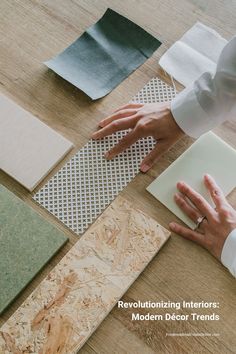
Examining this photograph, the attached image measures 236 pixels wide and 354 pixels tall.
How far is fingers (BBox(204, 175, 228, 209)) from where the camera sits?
2.97 ft

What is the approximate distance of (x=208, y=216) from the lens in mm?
896

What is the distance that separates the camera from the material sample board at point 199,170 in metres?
0.93

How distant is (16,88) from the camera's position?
1047 millimetres

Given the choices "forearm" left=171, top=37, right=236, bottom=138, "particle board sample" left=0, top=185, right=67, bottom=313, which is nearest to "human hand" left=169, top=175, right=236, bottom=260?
"forearm" left=171, top=37, right=236, bottom=138

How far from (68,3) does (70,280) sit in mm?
701

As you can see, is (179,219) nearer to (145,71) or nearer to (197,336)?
(197,336)

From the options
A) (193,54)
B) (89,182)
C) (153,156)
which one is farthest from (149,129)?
(193,54)

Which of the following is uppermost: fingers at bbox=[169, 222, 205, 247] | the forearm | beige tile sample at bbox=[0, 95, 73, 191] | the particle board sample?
the forearm

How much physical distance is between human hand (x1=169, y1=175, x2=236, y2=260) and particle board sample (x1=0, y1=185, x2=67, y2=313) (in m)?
0.24

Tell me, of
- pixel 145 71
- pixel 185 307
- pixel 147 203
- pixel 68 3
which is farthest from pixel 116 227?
pixel 68 3

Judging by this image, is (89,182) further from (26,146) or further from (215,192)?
(215,192)

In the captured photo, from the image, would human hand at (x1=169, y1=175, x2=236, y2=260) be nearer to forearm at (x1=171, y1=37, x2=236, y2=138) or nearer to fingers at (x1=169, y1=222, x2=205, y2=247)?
fingers at (x1=169, y1=222, x2=205, y2=247)

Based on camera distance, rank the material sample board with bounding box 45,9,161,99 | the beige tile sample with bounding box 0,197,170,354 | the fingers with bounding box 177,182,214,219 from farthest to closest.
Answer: the material sample board with bounding box 45,9,161,99 < the fingers with bounding box 177,182,214,219 < the beige tile sample with bounding box 0,197,170,354

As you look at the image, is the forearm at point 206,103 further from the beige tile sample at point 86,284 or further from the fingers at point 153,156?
the beige tile sample at point 86,284
